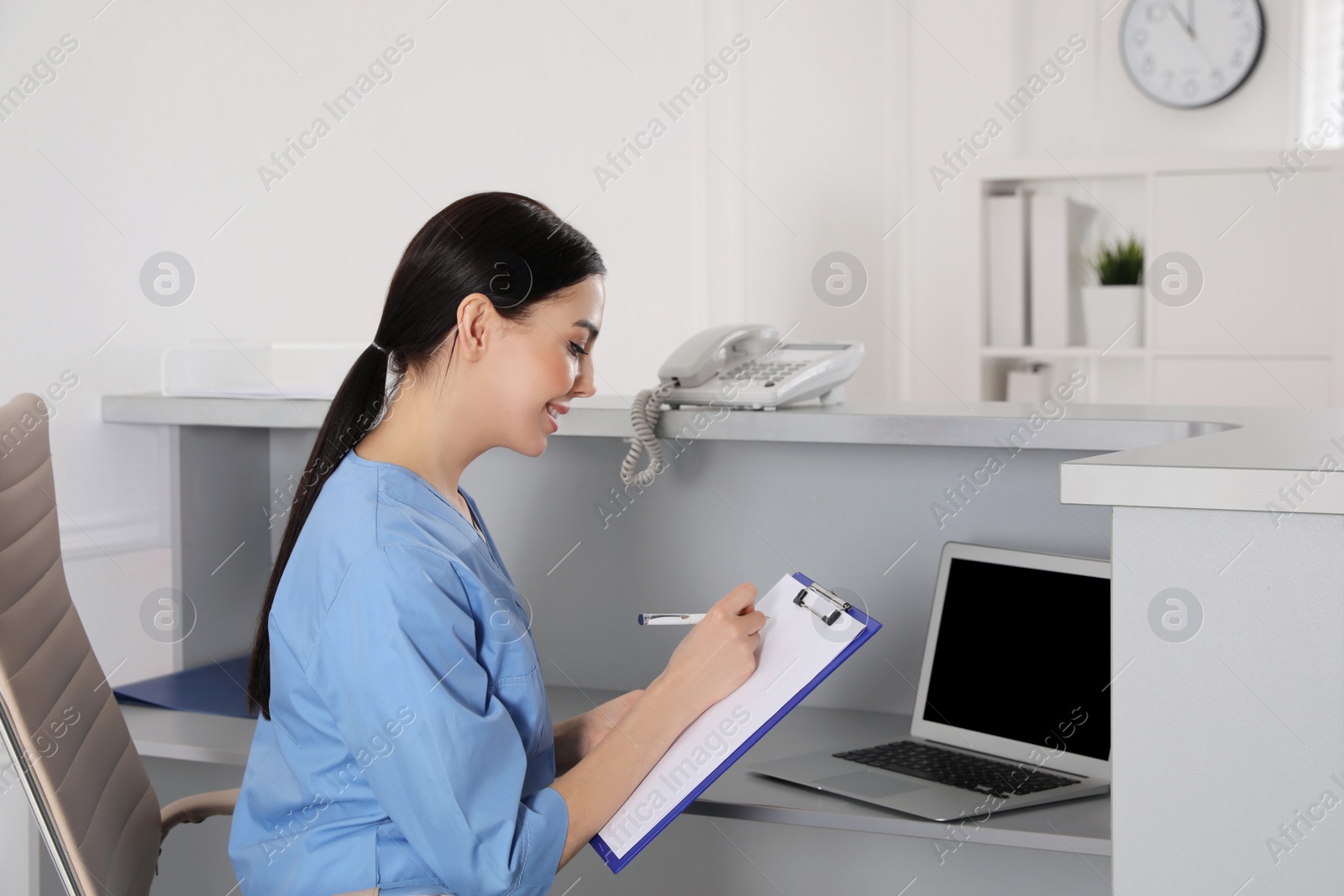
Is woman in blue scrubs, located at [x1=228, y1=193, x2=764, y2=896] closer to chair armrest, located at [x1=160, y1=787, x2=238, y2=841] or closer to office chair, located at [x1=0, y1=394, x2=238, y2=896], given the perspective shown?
office chair, located at [x1=0, y1=394, x2=238, y2=896]

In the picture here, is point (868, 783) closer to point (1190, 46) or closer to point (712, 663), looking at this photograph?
point (712, 663)

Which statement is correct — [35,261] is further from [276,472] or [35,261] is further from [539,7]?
[539,7]

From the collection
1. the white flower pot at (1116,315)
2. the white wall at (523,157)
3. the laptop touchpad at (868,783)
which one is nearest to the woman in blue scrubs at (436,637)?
the laptop touchpad at (868,783)

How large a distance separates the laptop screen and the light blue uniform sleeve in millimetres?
654

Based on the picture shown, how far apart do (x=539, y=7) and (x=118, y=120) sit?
149 centimetres

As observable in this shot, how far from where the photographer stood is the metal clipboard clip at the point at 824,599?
1.15m

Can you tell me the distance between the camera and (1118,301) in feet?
10.9

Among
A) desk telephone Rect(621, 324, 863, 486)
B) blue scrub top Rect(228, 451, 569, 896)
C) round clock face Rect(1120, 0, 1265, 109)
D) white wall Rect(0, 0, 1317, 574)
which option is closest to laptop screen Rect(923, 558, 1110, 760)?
desk telephone Rect(621, 324, 863, 486)

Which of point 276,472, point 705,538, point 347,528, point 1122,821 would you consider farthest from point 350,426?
point 276,472

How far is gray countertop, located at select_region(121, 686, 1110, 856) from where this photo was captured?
1217 mm

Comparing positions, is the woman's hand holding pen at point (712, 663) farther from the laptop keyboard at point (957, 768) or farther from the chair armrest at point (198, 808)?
the chair armrest at point (198, 808)

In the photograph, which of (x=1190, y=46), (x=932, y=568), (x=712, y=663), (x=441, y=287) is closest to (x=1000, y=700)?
(x=932, y=568)

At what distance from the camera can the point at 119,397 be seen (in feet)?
6.07

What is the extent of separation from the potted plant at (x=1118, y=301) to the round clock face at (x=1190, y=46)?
0.56 meters
